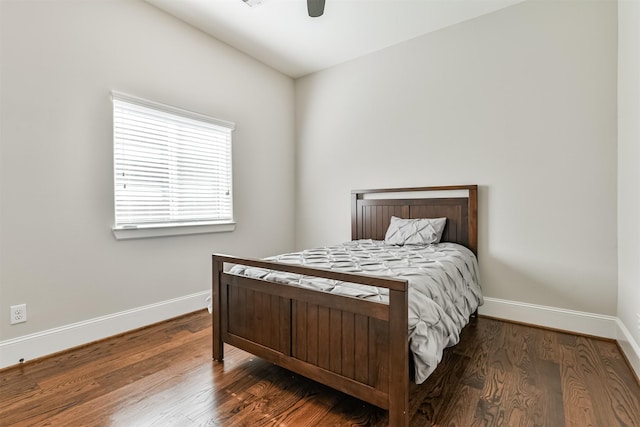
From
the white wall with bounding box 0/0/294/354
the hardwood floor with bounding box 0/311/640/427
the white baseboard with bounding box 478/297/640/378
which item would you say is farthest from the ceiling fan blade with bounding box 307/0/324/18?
the white baseboard with bounding box 478/297/640/378

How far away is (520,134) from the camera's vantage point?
8.95 ft

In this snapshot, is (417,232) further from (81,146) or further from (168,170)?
(81,146)

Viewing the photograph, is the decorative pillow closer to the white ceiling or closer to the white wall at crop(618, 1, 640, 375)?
the white wall at crop(618, 1, 640, 375)

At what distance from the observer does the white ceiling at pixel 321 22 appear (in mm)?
2738

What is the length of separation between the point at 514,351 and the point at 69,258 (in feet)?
10.7

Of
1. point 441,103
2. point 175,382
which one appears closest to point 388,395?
point 175,382

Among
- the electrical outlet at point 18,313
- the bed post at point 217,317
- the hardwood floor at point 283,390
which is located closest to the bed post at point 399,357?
the hardwood floor at point 283,390

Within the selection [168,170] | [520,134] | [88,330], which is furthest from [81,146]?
[520,134]

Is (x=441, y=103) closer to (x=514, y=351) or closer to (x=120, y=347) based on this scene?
(x=514, y=351)

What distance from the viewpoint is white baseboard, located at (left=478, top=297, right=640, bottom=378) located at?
224 cm

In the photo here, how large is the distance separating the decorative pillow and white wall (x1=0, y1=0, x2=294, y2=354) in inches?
72.0

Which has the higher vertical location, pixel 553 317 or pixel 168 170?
pixel 168 170

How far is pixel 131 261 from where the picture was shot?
8.66ft

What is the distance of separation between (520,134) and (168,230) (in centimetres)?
326
